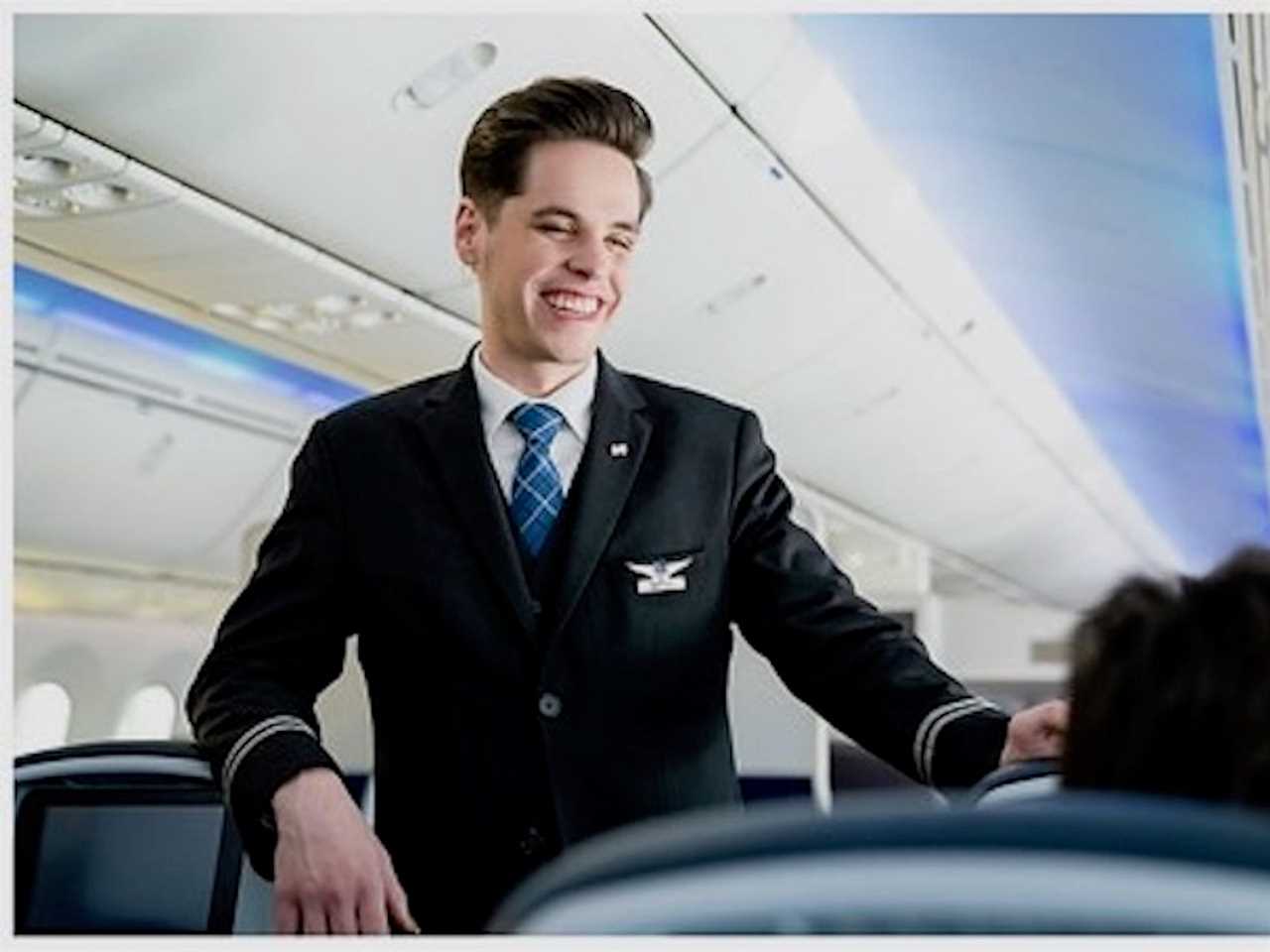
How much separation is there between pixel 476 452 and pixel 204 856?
737 millimetres

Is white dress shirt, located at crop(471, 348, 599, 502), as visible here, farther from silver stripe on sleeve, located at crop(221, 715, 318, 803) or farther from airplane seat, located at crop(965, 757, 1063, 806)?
airplane seat, located at crop(965, 757, 1063, 806)

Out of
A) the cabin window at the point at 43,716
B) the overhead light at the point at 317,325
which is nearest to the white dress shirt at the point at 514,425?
the overhead light at the point at 317,325

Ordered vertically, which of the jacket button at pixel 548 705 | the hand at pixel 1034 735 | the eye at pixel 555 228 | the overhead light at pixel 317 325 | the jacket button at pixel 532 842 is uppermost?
the overhead light at pixel 317 325

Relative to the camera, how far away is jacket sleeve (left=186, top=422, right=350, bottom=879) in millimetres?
1913

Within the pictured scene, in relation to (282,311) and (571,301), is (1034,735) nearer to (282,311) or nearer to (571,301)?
(571,301)

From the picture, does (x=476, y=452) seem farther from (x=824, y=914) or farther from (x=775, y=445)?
(x=775, y=445)

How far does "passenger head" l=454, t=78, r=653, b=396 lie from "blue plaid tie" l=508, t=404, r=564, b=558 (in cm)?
4

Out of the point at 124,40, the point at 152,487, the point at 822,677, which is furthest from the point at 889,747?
the point at 152,487

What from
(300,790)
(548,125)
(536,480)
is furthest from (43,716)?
(300,790)

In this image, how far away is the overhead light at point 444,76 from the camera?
3428 mm

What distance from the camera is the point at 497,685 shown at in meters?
1.94

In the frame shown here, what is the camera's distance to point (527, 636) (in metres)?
1.93

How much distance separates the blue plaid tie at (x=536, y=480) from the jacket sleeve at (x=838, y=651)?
221mm

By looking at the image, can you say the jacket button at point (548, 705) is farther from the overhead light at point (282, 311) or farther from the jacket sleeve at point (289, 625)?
the overhead light at point (282, 311)
